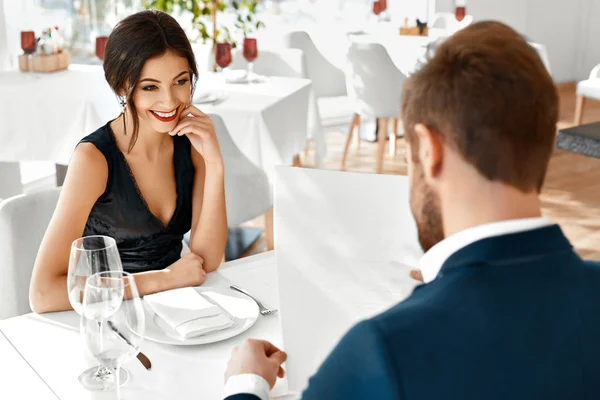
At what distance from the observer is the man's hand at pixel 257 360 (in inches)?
40.1

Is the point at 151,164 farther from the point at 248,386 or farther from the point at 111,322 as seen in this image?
the point at 248,386

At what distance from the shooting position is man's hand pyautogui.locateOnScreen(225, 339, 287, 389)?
1018 millimetres

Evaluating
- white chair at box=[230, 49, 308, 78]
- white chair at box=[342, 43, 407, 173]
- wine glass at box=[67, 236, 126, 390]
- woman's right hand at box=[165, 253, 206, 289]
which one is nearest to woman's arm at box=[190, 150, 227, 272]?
woman's right hand at box=[165, 253, 206, 289]

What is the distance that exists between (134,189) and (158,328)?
577mm

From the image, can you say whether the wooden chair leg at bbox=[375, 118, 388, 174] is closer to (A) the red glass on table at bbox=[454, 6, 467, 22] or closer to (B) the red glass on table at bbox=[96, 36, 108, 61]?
(A) the red glass on table at bbox=[454, 6, 467, 22]

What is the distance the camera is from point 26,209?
169 centimetres

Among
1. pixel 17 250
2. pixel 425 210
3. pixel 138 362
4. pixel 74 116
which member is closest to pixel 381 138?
pixel 74 116

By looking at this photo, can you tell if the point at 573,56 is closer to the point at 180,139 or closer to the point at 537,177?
the point at 180,139

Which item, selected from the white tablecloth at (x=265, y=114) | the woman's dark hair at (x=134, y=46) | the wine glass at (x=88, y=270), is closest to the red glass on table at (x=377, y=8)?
the white tablecloth at (x=265, y=114)

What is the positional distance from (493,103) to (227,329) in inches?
29.7

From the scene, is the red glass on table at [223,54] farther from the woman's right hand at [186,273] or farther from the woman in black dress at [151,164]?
the woman's right hand at [186,273]

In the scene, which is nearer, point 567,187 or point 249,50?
point 249,50

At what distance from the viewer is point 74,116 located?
3.35 metres

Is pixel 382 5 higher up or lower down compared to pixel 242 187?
higher up
